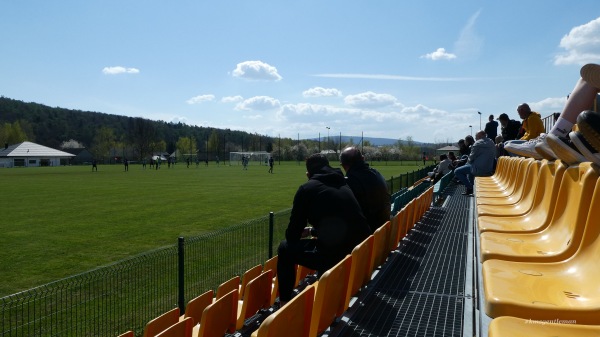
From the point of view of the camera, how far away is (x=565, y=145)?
2.78 meters

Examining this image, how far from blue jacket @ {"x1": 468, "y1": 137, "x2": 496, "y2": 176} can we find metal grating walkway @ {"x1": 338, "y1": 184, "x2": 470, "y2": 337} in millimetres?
3842

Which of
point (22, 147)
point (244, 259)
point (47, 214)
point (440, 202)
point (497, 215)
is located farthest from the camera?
point (22, 147)

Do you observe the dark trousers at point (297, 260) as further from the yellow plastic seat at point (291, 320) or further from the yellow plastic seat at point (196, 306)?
the yellow plastic seat at point (291, 320)

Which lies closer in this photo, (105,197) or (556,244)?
(556,244)

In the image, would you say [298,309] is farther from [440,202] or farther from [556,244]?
[440,202]

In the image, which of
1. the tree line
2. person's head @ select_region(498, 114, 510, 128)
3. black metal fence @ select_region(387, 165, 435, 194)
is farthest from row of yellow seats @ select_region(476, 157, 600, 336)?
the tree line

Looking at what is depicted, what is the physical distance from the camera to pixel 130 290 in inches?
293

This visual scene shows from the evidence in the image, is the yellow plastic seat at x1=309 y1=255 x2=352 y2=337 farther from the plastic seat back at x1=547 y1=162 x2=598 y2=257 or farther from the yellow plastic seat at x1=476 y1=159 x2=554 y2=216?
the yellow plastic seat at x1=476 y1=159 x2=554 y2=216

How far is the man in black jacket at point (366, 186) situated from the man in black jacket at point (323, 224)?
31.7 inches

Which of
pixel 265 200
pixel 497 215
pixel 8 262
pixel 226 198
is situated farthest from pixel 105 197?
pixel 497 215

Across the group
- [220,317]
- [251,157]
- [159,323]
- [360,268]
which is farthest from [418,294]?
[251,157]

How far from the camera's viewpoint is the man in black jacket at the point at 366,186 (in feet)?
16.9

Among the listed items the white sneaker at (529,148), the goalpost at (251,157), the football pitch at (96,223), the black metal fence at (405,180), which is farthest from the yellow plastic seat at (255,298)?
the goalpost at (251,157)

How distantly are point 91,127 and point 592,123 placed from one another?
161 metres
